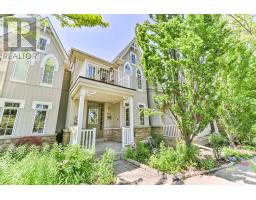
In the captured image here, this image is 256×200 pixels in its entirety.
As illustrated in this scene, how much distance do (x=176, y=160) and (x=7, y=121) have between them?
299 inches

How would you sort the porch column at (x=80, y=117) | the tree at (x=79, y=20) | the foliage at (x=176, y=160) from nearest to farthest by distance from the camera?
the tree at (x=79, y=20), the foliage at (x=176, y=160), the porch column at (x=80, y=117)

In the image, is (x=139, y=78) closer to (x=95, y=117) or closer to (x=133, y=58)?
(x=133, y=58)

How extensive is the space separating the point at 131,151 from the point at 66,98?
566 cm

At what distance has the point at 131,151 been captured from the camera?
589 cm

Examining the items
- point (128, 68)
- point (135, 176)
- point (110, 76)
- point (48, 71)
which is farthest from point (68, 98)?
point (135, 176)

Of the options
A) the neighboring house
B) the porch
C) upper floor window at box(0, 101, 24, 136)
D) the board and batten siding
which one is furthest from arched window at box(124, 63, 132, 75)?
upper floor window at box(0, 101, 24, 136)

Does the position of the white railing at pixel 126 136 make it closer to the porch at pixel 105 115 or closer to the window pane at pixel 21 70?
the porch at pixel 105 115

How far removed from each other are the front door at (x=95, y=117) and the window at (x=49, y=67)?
8.97ft

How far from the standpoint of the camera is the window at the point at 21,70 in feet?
22.1

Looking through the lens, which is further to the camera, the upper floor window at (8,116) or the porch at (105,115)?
the porch at (105,115)

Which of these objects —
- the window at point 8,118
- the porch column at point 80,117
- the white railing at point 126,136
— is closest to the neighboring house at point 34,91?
the window at point 8,118
